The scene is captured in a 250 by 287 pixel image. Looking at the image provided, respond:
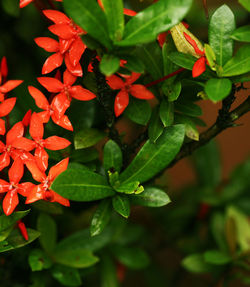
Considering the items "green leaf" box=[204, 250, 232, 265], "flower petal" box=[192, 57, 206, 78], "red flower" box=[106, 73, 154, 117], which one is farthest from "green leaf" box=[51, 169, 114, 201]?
"green leaf" box=[204, 250, 232, 265]

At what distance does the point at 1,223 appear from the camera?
0.60 meters

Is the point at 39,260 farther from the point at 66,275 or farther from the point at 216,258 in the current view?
the point at 216,258

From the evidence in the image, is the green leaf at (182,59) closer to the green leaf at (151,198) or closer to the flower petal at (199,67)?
the flower petal at (199,67)

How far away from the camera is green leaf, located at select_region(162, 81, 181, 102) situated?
0.60 meters

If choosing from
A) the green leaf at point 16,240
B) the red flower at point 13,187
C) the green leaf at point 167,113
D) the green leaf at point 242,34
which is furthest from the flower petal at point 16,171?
the green leaf at point 242,34

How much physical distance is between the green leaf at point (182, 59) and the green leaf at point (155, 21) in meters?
0.08

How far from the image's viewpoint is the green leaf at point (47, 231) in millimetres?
767

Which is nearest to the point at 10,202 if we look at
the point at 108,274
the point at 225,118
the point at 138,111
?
the point at 138,111

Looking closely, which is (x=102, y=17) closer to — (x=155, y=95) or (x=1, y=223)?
(x=155, y=95)

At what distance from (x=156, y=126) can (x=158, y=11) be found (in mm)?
192

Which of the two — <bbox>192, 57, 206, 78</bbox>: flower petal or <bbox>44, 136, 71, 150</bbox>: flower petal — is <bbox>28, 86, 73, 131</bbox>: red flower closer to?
<bbox>44, 136, 71, 150</bbox>: flower petal

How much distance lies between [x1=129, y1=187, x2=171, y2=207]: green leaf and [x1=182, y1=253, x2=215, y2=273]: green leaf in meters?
0.37

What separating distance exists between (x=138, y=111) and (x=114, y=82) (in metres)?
0.07

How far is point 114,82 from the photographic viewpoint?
2.01ft
